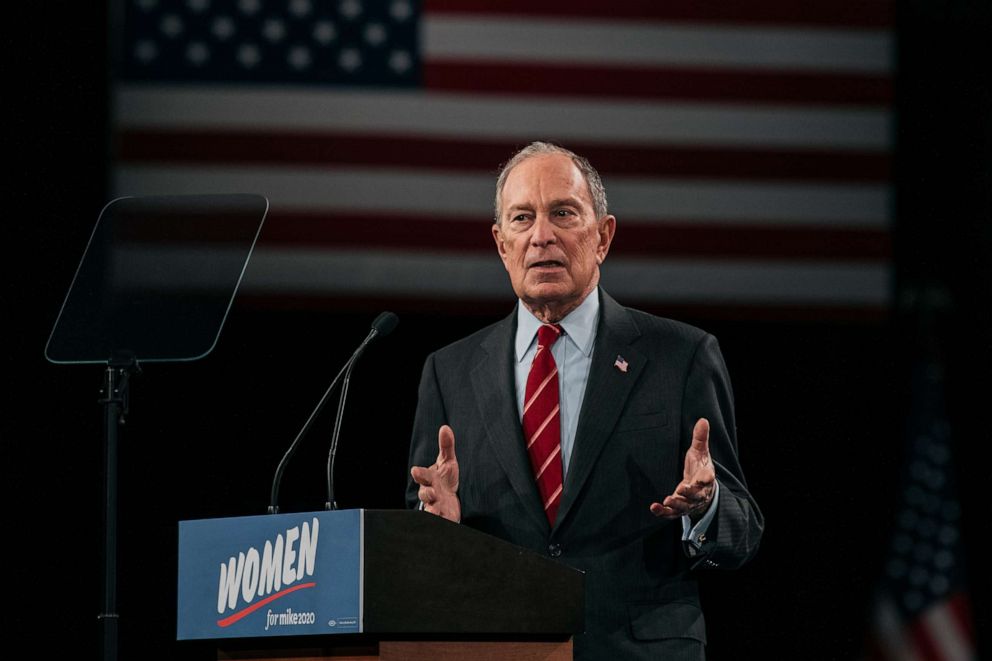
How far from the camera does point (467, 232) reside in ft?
14.5

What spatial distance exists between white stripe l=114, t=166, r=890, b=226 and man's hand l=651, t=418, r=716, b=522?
7.81 ft

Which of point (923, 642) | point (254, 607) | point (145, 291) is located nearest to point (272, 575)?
point (254, 607)

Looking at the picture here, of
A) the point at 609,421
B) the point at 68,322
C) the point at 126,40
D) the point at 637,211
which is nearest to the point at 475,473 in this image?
the point at 609,421

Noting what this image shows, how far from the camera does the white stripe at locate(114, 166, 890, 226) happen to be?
14.3 feet

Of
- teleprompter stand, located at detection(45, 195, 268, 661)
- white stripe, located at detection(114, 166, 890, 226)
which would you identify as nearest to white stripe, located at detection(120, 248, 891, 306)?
white stripe, located at detection(114, 166, 890, 226)

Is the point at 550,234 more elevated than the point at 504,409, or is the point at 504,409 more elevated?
the point at 550,234

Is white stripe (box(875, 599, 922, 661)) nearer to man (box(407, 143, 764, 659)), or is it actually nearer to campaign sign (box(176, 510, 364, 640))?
man (box(407, 143, 764, 659))

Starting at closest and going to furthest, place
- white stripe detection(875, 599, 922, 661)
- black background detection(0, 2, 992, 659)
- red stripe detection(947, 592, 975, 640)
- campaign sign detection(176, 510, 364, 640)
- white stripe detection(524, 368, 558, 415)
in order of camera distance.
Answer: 1. campaign sign detection(176, 510, 364, 640)
2. white stripe detection(524, 368, 558, 415)
3. black background detection(0, 2, 992, 659)
4. white stripe detection(875, 599, 922, 661)
5. red stripe detection(947, 592, 975, 640)

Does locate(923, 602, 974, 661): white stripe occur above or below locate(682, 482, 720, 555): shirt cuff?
below

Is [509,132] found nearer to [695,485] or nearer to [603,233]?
[603,233]

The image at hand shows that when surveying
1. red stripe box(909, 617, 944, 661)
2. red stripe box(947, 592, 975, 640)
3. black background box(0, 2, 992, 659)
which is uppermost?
black background box(0, 2, 992, 659)

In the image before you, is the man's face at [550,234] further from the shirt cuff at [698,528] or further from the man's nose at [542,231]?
the shirt cuff at [698,528]

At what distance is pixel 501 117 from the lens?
4.47 metres

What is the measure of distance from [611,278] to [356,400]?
92 cm
